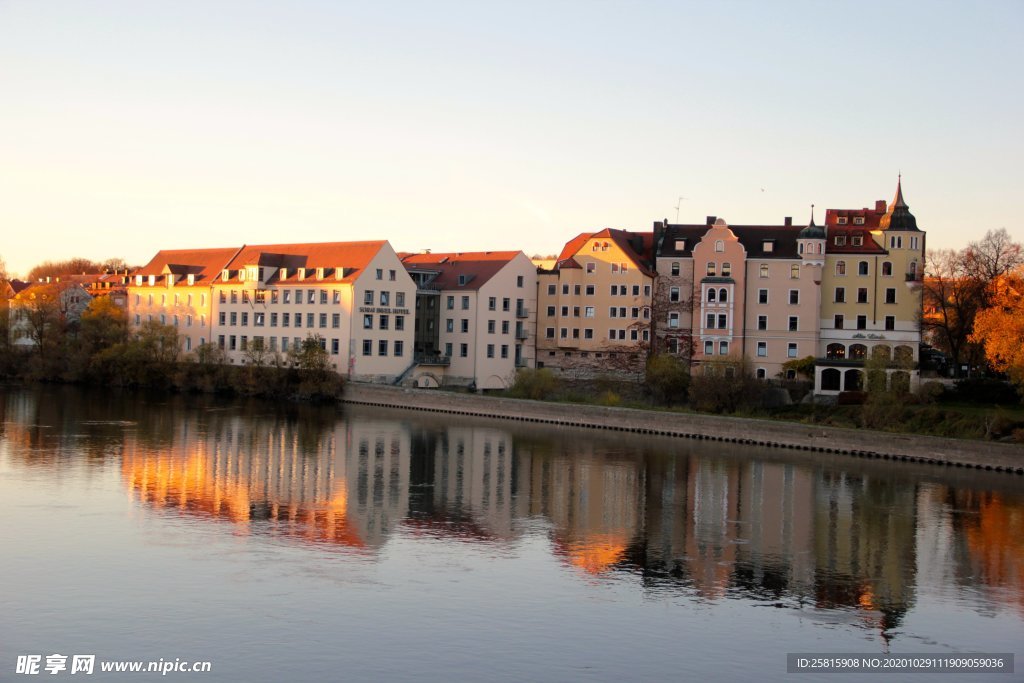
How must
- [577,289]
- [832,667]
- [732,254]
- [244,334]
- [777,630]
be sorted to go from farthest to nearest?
[244,334] < [577,289] < [732,254] < [777,630] < [832,667]

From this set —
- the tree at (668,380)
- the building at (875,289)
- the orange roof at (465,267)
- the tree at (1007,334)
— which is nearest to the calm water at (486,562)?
the tree at (1007,334)

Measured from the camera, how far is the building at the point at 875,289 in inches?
2689

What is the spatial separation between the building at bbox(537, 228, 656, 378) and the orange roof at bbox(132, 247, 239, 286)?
27.5 metres

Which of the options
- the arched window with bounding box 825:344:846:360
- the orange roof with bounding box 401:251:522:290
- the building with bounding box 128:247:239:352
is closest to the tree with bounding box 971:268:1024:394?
the arched window with bounding box 825:344:846:360

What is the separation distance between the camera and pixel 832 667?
19250 millimetres

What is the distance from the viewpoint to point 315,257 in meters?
80.4

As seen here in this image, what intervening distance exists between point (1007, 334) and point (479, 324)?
3720 cm

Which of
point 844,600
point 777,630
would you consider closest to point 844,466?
point 844,600

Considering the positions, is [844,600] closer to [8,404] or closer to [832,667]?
[832,667]

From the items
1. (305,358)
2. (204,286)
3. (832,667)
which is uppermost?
(204,286)

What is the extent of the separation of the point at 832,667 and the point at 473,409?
47131 mm

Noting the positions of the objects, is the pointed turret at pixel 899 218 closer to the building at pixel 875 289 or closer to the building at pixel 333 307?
the building at pixel 875 289

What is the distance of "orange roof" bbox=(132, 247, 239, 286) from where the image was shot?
88.8m

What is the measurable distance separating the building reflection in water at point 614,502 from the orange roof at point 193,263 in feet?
118
